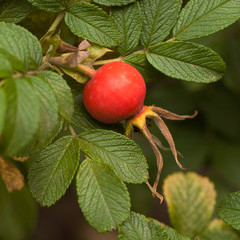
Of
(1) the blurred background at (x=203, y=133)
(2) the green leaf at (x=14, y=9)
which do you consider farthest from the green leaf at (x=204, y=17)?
(1) the blurred background at (x=203, y=133)

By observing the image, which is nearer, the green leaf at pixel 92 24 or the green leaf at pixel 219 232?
the green leaf at pixel 92 24

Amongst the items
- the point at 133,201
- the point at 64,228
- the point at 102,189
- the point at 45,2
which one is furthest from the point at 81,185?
the point at 64,228

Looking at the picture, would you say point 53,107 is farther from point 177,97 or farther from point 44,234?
point 44,234

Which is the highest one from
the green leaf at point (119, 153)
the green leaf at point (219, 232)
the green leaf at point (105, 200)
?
the green leaf at point (119, 153)

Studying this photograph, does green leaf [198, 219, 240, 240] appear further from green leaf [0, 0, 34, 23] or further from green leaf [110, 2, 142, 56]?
green leaf [0, 0, 34, 23]

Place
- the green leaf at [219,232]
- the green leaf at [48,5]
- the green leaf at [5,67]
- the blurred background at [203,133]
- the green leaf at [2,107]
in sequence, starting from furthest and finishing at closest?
the blurred background at [203,133] → the green leaf at [219,232] → the green leaf at [48,5] → the green leaf at [5,67] → the green leaf at [2,107]

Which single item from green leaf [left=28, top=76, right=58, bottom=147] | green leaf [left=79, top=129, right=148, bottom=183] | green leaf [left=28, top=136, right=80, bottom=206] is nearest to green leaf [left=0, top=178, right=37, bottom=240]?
green leaf [left=28, top=136, right=80, bottom=206]

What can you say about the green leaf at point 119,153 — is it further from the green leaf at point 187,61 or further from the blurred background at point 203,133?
the blurred background at point 203,133
